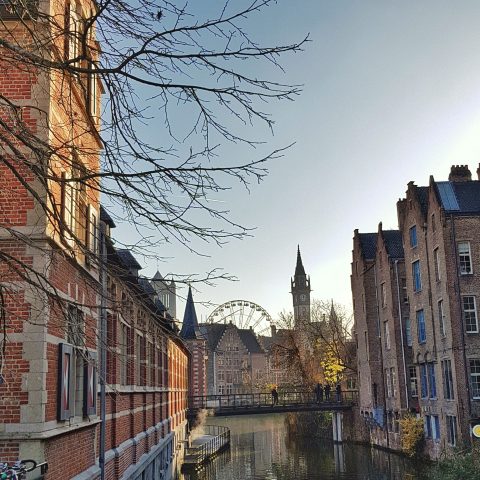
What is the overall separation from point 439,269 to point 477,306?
8.16 feet

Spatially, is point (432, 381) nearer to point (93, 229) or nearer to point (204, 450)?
point (204, 450)

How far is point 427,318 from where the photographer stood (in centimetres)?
3262

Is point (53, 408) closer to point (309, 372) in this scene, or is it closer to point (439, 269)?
point (439, 269)

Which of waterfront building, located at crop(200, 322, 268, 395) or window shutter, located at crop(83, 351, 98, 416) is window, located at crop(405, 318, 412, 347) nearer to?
window shutter, located at crop(83, 351, 98, 416)

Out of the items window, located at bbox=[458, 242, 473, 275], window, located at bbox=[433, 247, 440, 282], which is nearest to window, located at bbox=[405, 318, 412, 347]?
window, located at bbox=[433, 247, 440, 282]

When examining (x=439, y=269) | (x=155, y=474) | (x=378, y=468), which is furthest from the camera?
(x=378, y=468)

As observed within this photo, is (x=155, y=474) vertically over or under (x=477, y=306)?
under

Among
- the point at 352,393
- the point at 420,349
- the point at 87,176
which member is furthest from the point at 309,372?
the point at 87,176

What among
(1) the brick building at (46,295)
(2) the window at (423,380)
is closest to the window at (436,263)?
(2) the window at (423,380)

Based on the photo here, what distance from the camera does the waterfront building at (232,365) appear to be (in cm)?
10988

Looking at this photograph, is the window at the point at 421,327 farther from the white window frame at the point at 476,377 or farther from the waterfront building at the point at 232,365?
the waterfront building at the point at 232,365

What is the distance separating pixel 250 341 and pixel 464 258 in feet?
317

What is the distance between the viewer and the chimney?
34.5m

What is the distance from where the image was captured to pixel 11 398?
862 cm
